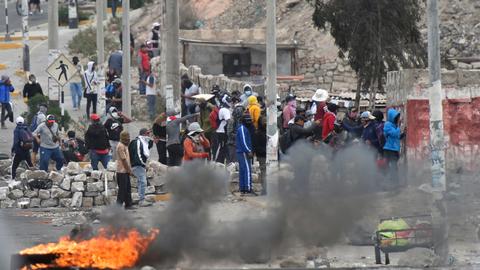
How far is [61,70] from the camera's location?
29.7m

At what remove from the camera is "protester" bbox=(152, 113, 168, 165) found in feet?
81.9

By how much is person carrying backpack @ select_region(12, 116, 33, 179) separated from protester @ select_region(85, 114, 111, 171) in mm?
1409

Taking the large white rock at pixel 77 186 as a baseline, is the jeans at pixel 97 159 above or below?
above

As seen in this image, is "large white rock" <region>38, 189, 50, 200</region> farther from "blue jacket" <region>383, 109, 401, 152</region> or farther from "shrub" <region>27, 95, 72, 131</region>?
"shrub" <region>27, 95, 72, 131</region>

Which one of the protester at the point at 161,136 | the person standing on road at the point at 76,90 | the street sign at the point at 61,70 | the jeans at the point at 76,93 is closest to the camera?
the protester at the point at 161,136

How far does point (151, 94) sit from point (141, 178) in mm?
10574

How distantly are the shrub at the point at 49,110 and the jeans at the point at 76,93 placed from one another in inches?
102

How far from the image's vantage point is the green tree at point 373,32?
29281mm

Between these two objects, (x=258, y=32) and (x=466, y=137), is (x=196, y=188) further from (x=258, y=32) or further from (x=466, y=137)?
(x=258, y=32)

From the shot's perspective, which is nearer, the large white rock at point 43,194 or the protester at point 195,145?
the protester at point 195,145

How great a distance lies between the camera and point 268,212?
1850 centimetres

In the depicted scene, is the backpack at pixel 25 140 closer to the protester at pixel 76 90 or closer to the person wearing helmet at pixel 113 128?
the person wearing helmet at pixel 113 128

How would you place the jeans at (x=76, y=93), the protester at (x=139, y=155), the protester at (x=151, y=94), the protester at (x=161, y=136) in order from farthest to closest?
1. the jeans at (x=76, y=93)
2. the protester at (x=151, y=94)
3. the protester at (x=161, y=136)
4. the protester at (x=139, y=155)

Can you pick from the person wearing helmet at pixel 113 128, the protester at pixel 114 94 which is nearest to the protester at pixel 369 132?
the person wearing helmet at pixel 113 128
